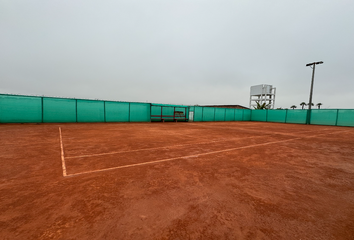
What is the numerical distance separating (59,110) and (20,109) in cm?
274

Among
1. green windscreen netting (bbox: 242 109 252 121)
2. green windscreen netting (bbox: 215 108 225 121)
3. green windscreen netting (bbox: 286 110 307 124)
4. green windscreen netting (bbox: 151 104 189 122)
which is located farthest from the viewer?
green windscreen netting (bbox: 242 109 252 121)

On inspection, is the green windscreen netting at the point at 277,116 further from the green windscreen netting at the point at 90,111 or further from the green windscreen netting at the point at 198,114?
the green windscreen netting at the point at 90,111

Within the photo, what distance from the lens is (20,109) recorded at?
43.6 feet

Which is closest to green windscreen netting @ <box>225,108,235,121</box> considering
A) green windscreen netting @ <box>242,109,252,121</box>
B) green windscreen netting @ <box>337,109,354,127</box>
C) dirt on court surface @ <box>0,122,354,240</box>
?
green windscreen netting @ <box>242,109,252,121</box>

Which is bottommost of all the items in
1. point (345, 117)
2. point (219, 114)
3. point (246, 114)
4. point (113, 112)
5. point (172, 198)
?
point (172, 198)

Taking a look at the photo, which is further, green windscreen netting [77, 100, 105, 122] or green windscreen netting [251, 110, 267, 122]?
green windscreen netting [251, 110, 267, 122]

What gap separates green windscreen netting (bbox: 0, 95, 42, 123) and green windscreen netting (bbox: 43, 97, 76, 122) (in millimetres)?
495

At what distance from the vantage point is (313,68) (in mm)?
19078

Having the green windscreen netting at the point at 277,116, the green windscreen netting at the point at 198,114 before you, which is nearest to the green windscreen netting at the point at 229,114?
the green windscreen netting at the point at 198,114

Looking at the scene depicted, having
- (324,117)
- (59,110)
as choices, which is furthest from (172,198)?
(324,117)

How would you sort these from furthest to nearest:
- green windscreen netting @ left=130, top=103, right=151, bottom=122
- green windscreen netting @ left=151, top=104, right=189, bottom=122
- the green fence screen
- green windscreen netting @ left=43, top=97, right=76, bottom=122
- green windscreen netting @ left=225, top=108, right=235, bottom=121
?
green windscreen netting @ left=225, top=108, right=235, bottom=121
green windscreen netting @ left=151, top=104, right=189, bottom=122
green windscreen netting @ left=130, top=103, right=151, bottom=122
green windscreen netting @ left=43, top=97, right=76, bottom=122
the green fence screen

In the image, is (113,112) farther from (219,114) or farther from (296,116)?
(296,116)

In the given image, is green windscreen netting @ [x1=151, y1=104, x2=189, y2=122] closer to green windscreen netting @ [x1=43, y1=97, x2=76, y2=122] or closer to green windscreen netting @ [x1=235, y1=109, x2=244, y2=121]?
green windscreen netting @ [x1=43, y1=97, x2=76, y2=122]

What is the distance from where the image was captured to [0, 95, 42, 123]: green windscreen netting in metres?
12.8
